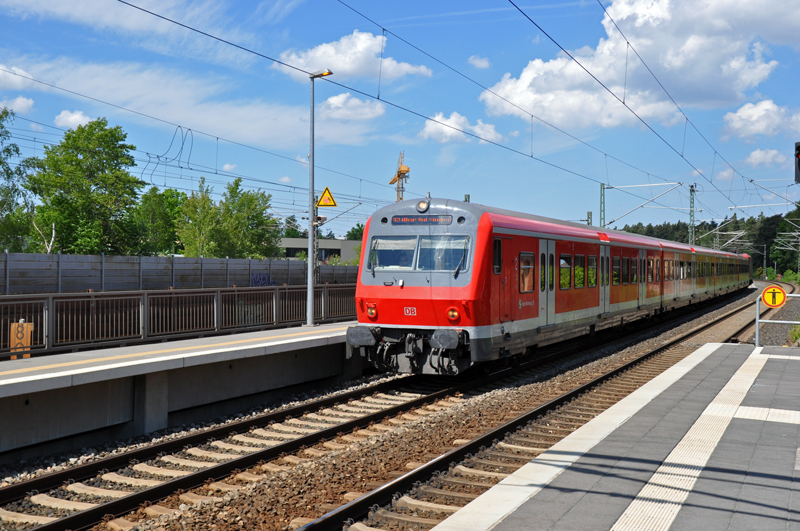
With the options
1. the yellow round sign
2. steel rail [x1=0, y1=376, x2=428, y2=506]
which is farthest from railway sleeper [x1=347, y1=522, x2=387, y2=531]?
the yellow round sign

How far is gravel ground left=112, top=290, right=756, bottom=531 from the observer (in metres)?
5.68

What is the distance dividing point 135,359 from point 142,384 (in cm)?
93

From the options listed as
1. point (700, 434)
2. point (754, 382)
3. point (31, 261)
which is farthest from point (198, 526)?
point (31, 261)

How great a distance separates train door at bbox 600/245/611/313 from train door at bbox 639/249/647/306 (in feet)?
12.1

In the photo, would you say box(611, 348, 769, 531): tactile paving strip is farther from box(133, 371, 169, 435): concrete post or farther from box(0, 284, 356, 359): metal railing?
box(0, 284, 356, 359): metal railing

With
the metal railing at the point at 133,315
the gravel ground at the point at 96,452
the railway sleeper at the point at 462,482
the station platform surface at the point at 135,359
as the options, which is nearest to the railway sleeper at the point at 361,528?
the railway sleeper at the point at 462,482

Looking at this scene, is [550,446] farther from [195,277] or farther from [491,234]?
[195,277]

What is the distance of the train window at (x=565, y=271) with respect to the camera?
1462 cm

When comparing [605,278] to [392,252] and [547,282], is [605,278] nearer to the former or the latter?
[547,282]

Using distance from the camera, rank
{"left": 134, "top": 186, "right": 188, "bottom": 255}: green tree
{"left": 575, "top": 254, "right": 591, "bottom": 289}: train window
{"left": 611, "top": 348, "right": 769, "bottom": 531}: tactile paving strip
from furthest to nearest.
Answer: {"left": 134, "top": 186, "right": 188, "bottom": 255}: green tree < {"left": 575, "top": 254, "right": 591, "bottom": 289}: train window < {"left": 611, "top": 348, "right": 769, "bottom": 531}: tactile paving strip

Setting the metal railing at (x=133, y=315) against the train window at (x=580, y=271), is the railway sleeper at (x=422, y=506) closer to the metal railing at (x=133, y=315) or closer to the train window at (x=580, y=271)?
the metal railing at (x=133, y=315)

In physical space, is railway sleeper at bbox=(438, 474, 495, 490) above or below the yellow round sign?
below

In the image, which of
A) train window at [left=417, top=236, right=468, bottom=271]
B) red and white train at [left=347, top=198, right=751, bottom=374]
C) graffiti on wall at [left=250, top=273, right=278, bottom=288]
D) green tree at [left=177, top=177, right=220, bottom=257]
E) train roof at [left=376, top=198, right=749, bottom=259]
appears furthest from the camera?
green tree at [left=177, top=177, right=220, bottom=257]

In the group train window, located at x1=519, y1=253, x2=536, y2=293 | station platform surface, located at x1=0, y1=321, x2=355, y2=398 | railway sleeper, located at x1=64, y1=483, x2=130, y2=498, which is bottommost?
railway sleeper, located at x1=64, y1=483, x2=130, y2=498
